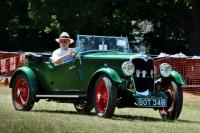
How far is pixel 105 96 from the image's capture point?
13.4 m

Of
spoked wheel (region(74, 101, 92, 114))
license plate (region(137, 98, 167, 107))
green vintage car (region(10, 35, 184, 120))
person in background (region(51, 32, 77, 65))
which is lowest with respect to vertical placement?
spoked wheel (region(74, 101, 92, 114))

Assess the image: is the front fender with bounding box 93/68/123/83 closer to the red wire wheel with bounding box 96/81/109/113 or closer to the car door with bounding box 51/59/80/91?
the red wire wheel with bounding box 96/81/109/113

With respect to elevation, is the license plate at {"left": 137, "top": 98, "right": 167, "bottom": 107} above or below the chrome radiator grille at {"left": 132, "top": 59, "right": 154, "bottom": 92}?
below

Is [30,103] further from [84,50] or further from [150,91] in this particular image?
[150,91]

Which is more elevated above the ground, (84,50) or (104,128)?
(84,50)

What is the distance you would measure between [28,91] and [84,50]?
1554mm

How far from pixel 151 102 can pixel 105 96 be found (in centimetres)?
91

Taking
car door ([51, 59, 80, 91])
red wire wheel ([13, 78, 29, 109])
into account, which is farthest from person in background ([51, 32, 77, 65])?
red wire wheel ([13, 78, 29, 109])

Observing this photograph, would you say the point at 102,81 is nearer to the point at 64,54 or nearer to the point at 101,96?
the point at 101,96

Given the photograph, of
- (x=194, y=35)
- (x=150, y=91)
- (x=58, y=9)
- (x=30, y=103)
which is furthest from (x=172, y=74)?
(x=194, y=35)

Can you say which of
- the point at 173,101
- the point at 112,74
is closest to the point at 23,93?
the point at 112,74

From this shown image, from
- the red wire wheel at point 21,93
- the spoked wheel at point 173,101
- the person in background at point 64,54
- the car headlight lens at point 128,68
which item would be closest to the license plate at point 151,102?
the spoked wheel at point 173,101

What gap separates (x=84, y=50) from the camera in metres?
14.5

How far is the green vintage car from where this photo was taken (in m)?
13.4
